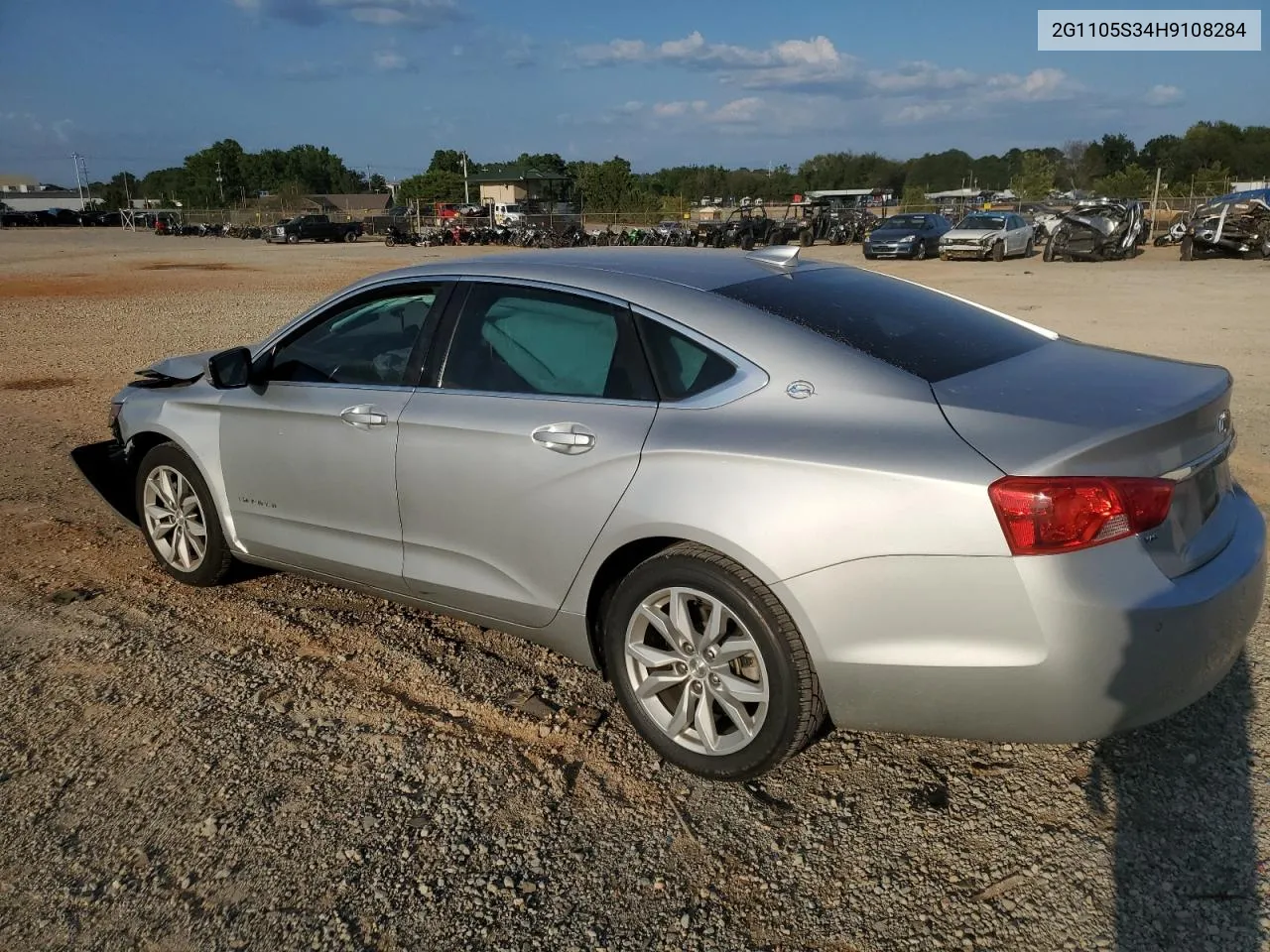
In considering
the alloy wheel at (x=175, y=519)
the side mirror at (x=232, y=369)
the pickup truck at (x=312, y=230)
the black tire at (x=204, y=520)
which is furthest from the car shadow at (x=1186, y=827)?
the pickup truck at (x=312, y=230)

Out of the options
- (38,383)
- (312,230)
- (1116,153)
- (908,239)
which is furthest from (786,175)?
(38,383)

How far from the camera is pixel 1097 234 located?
29.2m

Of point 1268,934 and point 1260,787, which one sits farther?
point 1260,787

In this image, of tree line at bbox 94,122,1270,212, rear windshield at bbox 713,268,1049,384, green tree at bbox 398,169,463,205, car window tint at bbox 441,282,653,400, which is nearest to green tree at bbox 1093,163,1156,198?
tree line at bbox 94,122,1270,212

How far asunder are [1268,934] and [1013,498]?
1203mm

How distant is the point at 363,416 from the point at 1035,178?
83.3 metres

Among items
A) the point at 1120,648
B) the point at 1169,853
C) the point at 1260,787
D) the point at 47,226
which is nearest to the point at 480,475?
the point at 1120,648

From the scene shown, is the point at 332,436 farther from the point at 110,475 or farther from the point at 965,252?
the point at 965,252

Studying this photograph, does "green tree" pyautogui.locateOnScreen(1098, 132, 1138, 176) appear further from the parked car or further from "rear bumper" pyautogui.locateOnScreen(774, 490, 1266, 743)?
"rear bumper" pyautogui.locateOnScreen(774, 490, 1266, 743)

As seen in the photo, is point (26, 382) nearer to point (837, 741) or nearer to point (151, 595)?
point (151, 595)

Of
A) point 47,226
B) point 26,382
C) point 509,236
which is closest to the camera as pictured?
point 26,382

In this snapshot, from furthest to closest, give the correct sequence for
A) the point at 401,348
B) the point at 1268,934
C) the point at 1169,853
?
1. the point at 401,348
2. the point at 1169,853
3. the point at 1268,934

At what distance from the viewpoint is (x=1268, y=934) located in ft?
8.18

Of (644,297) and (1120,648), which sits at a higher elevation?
(644,297)
